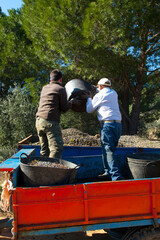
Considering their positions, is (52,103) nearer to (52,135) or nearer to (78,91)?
(52,135)

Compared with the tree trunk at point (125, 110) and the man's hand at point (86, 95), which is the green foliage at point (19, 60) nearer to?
the tree trunk at point (125, 110)

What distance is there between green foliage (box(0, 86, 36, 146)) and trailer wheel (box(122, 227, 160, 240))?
8.12 metres

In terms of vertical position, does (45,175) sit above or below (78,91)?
below

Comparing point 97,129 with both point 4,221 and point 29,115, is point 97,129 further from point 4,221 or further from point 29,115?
point 4,221

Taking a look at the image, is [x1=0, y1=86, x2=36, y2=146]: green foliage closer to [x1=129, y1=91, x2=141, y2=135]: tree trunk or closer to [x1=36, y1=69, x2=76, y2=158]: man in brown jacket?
[x1=129, y1=91, x2=141, y2=135]: tree trunk

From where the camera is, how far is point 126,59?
32.5ft

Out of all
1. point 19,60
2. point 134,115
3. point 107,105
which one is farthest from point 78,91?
point 19,60

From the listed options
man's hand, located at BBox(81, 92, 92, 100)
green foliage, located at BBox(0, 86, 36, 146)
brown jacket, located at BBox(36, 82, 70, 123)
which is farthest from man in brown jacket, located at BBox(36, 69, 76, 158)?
green foliage, located at BBox(0, 86, 36, 146)

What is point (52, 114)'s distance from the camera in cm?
383

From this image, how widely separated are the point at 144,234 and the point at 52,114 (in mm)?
2265

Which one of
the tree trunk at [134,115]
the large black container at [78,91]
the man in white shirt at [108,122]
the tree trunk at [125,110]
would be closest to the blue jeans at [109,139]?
the man in white shirt at [108,122]

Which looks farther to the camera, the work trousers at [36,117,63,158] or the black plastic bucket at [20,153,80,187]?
the work trousers at [36,117,63,158]

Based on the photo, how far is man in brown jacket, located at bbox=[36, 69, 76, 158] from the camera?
3.73 metres

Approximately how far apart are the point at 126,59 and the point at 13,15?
9.36m
